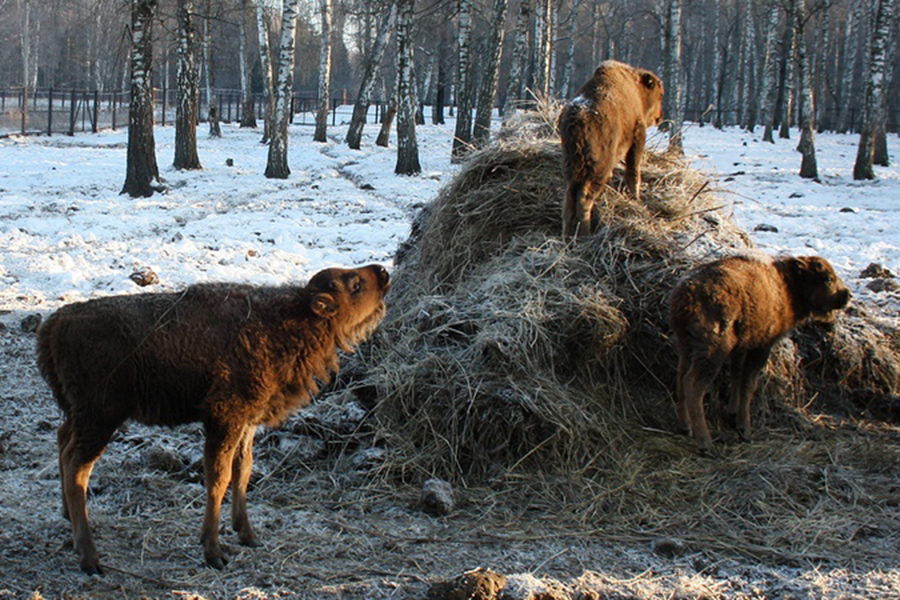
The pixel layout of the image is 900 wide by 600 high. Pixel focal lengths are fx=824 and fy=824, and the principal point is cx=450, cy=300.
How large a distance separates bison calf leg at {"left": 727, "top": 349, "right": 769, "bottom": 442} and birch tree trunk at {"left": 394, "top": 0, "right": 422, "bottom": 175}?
17.0 meters

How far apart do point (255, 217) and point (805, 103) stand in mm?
16835

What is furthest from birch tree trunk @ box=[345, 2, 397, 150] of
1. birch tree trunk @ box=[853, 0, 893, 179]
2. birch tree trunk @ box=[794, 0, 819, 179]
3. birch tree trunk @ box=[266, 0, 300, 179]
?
birch tree trunk @ box=[853, 0, 893, 179]

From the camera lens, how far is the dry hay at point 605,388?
5.00 meters

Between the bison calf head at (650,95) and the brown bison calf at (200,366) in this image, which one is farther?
the bison calf head at (650,95)

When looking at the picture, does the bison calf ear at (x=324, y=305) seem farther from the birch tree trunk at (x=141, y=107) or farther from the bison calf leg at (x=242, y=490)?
the birch tree trunk at (x=141, y=107)

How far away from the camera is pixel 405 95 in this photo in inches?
872

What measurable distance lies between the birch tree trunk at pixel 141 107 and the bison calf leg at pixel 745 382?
13883 millimetres

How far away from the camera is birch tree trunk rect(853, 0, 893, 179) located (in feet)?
72.7

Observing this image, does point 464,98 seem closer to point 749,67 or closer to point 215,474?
point 215,474

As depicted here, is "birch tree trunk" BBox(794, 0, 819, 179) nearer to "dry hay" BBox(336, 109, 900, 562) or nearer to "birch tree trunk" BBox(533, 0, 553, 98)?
"birch tree trunk" BBox(533, 0, 553, 98)

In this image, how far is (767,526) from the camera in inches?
187

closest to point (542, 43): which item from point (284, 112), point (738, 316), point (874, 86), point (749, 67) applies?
point (874, 86)

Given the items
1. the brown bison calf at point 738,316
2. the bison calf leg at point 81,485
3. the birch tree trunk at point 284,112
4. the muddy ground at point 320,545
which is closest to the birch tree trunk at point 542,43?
the birch tree trunk at point 284,112

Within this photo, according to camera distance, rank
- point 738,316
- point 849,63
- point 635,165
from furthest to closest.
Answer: point 849,63 < point 635,165 < point 738,316
